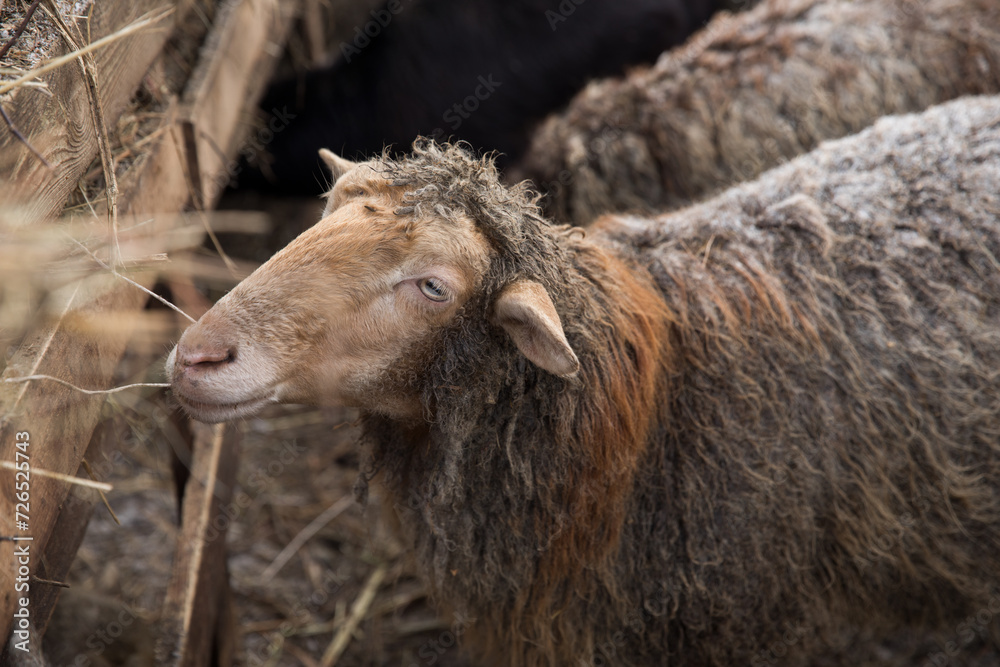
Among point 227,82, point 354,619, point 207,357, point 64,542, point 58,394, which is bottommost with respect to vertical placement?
point 354,619

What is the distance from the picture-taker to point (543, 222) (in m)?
2.13

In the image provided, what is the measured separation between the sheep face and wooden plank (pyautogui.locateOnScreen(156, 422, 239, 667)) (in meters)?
0.92

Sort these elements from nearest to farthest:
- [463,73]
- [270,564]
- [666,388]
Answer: [666,388] → [270,564] → [463,73]

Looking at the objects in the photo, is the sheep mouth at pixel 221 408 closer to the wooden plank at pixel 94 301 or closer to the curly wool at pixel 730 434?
the wooden plank at pixel 94 301

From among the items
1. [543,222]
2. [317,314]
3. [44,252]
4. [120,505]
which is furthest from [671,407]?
[120,505]

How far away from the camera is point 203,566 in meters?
2.66

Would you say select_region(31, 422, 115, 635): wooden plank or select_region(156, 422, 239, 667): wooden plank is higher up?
select_region(31, 422, 115, 635): wooden plank

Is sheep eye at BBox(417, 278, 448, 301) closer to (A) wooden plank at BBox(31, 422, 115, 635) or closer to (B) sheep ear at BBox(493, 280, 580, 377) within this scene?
(B) sheep ear at BBox(493, 280, 580, 377)

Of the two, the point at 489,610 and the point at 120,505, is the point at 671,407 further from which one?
the point at 120,505

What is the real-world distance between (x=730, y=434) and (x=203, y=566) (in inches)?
75.6

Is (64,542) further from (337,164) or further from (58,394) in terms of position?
(337,164)

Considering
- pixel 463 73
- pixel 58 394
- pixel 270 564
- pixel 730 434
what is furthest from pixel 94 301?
pixel 463 73

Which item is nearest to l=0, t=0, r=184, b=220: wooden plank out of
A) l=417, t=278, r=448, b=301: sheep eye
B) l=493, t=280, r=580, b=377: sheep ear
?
l=417, t=278, r=448, b=301: sheep eye

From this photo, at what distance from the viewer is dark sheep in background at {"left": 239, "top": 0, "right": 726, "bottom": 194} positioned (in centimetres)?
471
